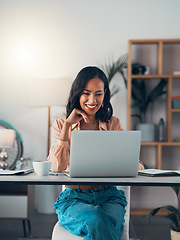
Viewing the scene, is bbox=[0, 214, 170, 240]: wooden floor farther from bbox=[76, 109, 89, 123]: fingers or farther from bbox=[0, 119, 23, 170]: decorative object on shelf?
bbox=[76, 109, 89, 123]: fingers

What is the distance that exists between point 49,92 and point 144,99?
1121 millimetres

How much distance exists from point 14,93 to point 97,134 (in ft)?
8.46

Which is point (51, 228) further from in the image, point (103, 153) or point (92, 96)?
point (103, 153)

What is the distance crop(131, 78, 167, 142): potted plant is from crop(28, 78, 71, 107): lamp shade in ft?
2.73

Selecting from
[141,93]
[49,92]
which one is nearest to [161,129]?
[141,93]

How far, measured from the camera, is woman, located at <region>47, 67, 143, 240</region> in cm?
130

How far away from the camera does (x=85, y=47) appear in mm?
3566

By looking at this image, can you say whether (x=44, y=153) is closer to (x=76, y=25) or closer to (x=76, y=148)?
(x=76, y=25)

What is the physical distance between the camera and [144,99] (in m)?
3.41

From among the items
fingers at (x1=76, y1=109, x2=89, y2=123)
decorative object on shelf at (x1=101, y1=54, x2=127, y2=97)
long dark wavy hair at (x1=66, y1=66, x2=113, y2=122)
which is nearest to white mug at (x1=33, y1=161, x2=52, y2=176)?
fingers at (x1=76, y1=109, x2=89, y2=123)

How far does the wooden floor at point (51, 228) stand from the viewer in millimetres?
2643

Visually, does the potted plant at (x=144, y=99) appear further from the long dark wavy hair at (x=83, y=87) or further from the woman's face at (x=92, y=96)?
the woman's face at (x=92, y=96)

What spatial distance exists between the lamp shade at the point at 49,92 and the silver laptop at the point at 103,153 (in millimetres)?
1937

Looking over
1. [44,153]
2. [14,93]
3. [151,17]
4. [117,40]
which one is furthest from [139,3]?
[44,153]
